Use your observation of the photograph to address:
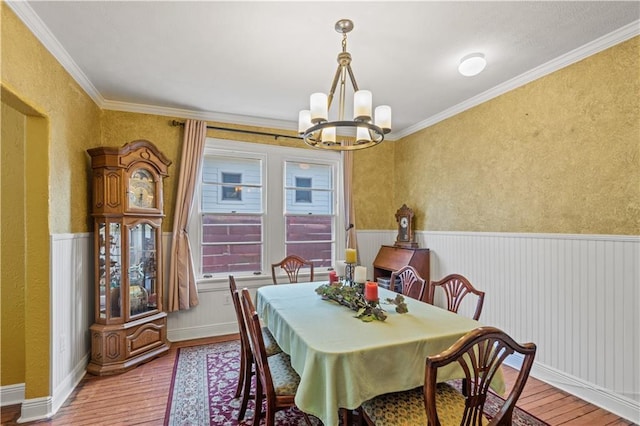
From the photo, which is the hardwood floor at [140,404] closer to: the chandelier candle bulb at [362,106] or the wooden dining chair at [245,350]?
the wooden dining chair at [245,350]

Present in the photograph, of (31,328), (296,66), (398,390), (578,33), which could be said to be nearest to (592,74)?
(578,33)

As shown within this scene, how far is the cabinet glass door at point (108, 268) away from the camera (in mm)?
2906

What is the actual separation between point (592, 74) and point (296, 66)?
2335 millimetres

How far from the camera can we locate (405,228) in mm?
4238

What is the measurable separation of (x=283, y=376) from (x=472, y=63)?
2.68 m

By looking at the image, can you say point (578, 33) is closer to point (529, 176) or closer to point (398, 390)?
point (529, 176)

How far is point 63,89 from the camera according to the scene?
2.54 metres

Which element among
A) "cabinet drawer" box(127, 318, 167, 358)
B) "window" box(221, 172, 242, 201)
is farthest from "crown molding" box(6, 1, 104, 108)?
"cabinet drawer" box(127, 318, 167, 358)

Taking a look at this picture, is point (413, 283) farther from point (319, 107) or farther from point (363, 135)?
point (319, 107)

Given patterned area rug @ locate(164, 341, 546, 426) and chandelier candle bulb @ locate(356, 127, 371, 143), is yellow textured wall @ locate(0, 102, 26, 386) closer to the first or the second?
patterned area rug @ locate(164, 341, 546, 426)

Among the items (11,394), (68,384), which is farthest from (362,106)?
(11,394)

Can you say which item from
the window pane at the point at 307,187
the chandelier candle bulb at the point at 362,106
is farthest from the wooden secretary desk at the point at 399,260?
the chandelier candle bulb at the point at 362,106

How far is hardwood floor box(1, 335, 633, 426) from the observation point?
2.18 meters

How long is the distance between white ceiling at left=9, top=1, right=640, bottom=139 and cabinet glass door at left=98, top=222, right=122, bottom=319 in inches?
54.5
